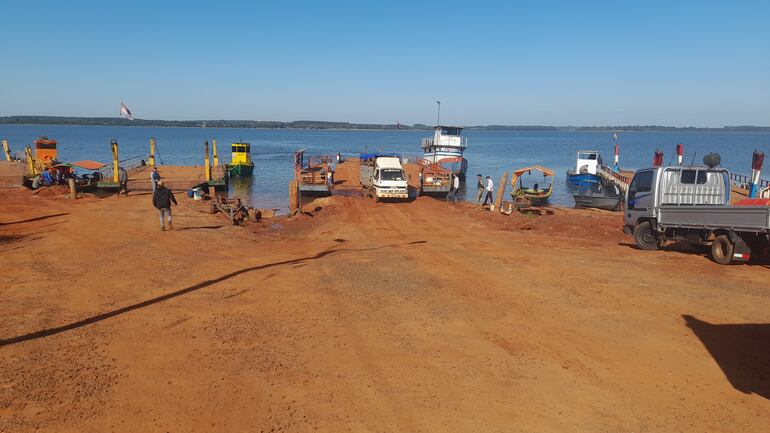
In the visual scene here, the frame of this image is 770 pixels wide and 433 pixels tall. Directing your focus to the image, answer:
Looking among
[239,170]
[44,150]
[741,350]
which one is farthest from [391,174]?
[44,150]

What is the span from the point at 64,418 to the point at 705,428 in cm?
763

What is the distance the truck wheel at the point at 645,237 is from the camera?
1642 cm

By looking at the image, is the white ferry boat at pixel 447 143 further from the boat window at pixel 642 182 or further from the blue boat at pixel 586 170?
the boat window at pixel 642 182

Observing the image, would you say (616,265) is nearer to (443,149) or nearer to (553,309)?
(553,309)

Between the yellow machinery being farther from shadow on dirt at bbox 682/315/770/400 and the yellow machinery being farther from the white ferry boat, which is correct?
shadow on dirt at bbox 682/315/770/400

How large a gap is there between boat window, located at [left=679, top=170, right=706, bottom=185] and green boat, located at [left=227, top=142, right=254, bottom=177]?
4260 cm

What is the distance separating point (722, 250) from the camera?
14078 millimetres

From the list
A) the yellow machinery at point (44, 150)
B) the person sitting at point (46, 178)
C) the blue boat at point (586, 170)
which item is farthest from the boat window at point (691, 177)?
the yellow machinery at point (44, 150)

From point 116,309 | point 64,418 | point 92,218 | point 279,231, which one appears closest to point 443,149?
point 279,231

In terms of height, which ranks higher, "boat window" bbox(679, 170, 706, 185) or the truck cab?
"boat window" bbox(679, 170, 706, 185)

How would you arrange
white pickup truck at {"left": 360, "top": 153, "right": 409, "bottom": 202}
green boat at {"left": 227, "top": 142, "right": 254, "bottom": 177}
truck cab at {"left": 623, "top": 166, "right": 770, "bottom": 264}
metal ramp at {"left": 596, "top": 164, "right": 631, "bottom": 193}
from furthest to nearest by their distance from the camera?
green boat at {"left": 227, "top": 142, "right": 254, "bottom": 177}, metal ramp at {"left": 596, "top": 164, "right": 631, "bottom": 193}, white pickup truck at {"left": 360, "top": 153, "right": 409, "bottom": 202}, truck cab at {"left": 623, "top": 166, "right": 770, "bottom": 264}

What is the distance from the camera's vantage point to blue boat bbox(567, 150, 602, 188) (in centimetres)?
4489

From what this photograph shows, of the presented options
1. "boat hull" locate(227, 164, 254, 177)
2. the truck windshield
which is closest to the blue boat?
the truck windshield

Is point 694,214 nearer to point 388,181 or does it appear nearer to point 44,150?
point 388,181
